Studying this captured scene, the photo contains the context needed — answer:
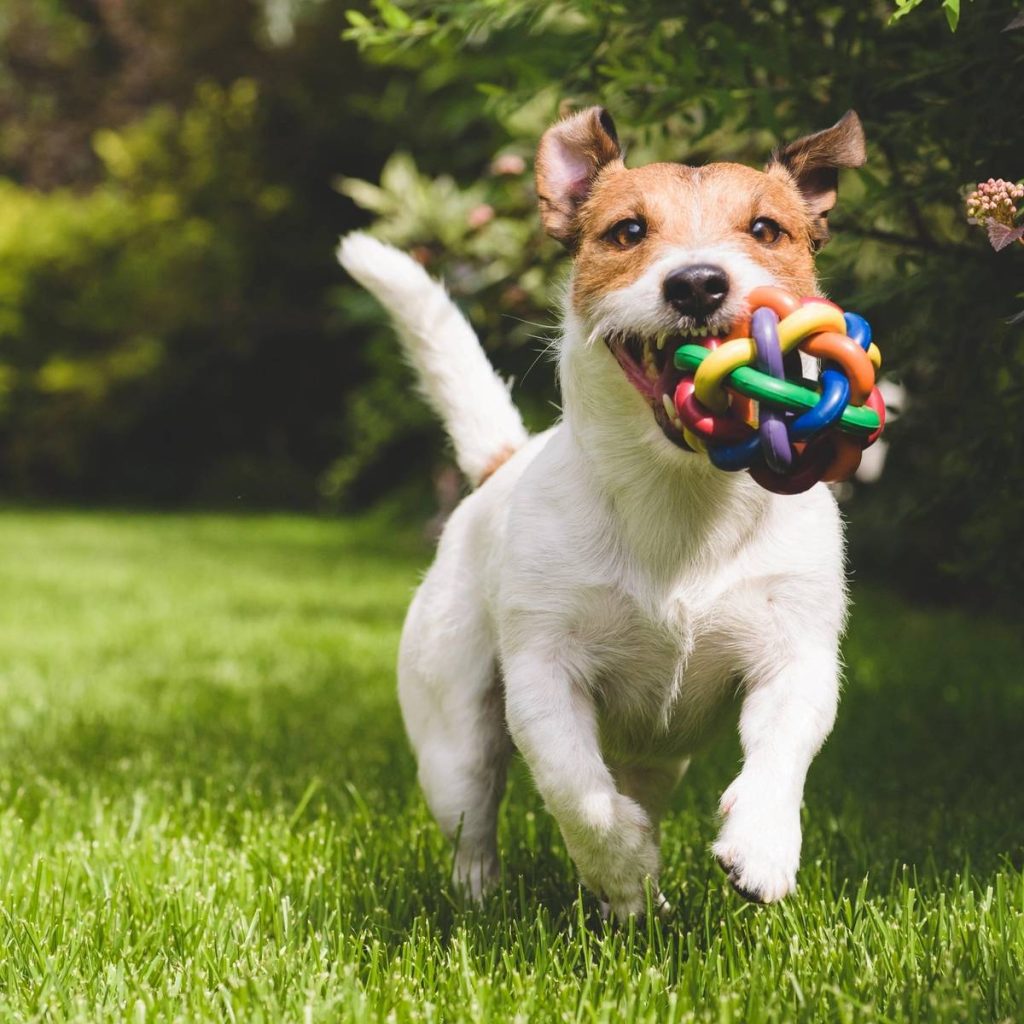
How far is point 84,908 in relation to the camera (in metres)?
2.62

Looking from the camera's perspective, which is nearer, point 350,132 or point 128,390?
point 350,132

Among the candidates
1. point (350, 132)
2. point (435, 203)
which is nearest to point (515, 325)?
point (435, 203)

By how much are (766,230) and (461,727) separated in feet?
4.18

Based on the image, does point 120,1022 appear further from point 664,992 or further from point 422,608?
point 422,608

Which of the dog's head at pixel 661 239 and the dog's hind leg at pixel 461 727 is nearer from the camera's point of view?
the dog's head at pixel 661 239

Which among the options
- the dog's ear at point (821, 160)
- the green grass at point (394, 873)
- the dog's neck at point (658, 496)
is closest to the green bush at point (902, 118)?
the dog's ear at point (821, 160)

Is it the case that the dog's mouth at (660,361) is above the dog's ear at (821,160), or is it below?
below

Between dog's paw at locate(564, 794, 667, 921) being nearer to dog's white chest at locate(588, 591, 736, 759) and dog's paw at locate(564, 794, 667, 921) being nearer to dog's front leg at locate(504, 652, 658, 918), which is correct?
dog's front leg at locate(504, 652, 658, 918)

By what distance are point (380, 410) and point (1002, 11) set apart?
7321mm

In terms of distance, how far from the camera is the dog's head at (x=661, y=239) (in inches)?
88.2

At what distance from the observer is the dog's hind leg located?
289cm

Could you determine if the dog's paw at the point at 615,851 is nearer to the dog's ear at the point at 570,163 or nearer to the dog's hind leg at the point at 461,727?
the dog's hind leg at the point at 461,727

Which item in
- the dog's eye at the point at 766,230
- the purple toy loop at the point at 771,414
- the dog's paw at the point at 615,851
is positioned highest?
the dog's eye at the point at 766,230

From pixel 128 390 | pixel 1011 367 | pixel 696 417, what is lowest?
pixel 128 390
